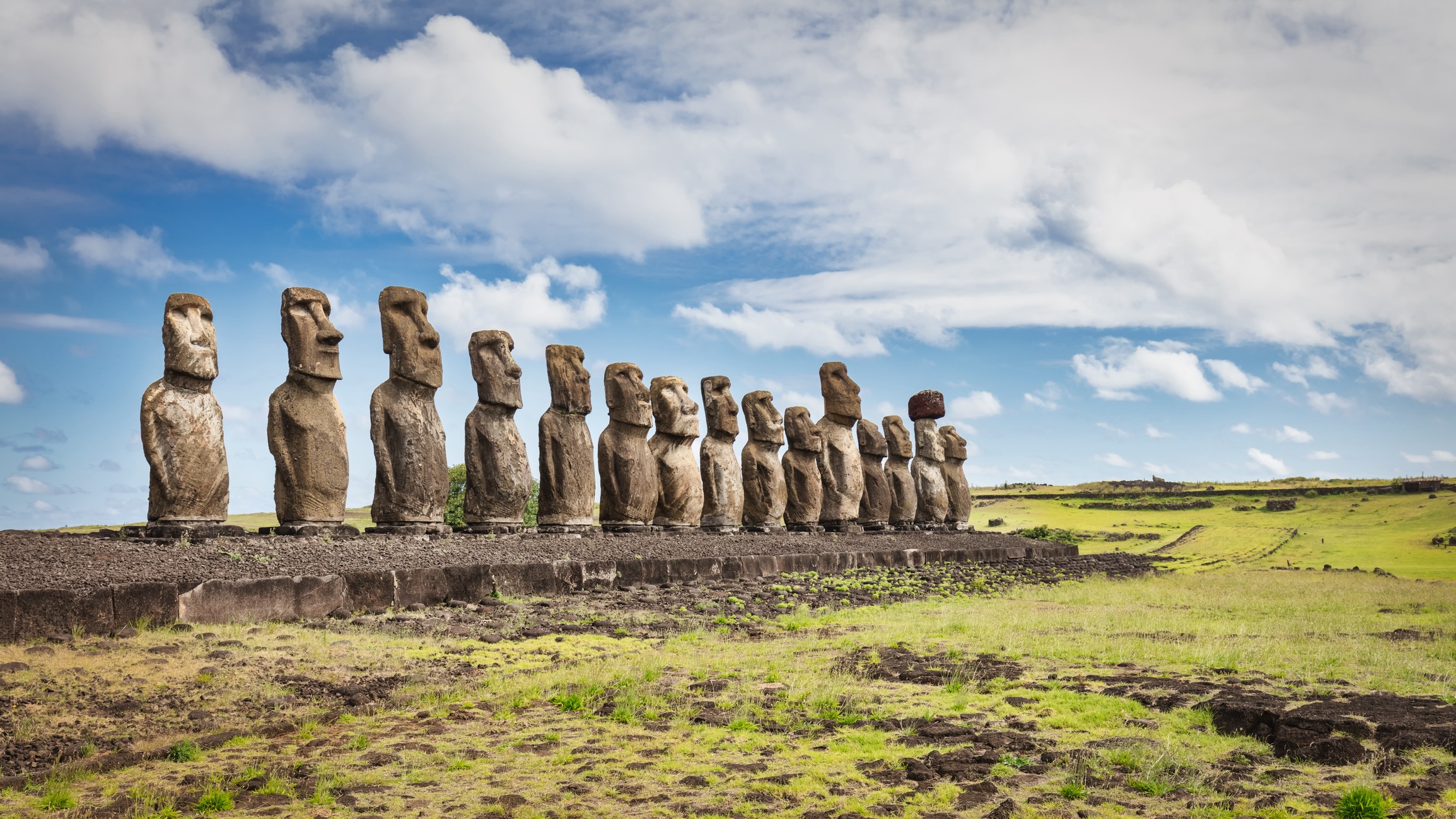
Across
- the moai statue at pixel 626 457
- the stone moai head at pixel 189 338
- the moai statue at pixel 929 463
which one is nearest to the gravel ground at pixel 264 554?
the moai statue at pixel 626 457

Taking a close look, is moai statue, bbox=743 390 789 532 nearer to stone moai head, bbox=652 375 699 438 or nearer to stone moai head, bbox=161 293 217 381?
stone moai head, bbox=652 375 699 438

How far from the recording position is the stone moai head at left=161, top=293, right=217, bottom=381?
11109 millimetres

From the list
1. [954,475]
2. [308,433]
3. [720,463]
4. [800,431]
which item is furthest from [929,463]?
[308,433]

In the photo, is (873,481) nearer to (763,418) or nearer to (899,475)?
(899,475)

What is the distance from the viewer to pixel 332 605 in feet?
29.5

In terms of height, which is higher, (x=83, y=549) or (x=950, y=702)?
(x=83, y=549)

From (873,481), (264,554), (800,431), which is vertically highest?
(800,431)

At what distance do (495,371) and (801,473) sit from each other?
845cm

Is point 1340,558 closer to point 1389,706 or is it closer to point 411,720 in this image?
point 1389,706

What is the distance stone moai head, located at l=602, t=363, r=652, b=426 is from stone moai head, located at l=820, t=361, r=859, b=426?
22.0ft

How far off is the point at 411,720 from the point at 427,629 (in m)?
2.32

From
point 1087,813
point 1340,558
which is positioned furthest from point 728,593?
point 1340,558

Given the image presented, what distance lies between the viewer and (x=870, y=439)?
2370 centimetres

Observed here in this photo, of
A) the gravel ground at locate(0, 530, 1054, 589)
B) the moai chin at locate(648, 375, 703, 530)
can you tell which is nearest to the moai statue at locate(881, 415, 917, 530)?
the moai chin at locate(648, 375, 703, 530)
